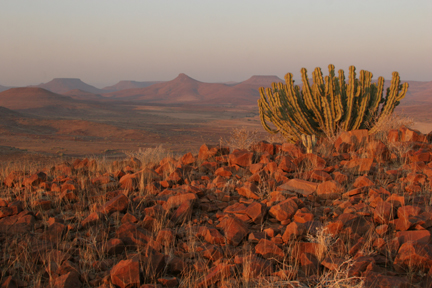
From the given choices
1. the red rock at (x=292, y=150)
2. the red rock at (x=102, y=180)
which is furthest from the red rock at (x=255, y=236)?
the red rock at (x=292, y=150)

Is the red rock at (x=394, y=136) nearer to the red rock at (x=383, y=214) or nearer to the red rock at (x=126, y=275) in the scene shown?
the red rock at (x=383, y=214)

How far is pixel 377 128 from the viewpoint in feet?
30.2

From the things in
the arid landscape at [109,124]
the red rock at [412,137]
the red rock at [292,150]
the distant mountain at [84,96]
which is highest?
the distant mountain at [84,96]

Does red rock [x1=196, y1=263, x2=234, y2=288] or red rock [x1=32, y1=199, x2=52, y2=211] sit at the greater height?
red rock [x1=32, y1=199, x2=52, y2=211]

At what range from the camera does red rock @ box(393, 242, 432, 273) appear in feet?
8.17

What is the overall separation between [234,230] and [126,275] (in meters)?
1.08

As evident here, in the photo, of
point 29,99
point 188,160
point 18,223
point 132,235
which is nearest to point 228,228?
point 132,235

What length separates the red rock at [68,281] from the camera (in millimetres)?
2416

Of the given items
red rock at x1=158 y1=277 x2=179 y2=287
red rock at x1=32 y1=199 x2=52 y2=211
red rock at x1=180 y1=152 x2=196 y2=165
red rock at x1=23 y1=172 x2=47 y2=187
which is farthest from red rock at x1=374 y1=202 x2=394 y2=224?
red rock at x1=23 y1=172 x2=47 y2=187

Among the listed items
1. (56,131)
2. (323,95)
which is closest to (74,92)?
(56,131)

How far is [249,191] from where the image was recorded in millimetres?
4191

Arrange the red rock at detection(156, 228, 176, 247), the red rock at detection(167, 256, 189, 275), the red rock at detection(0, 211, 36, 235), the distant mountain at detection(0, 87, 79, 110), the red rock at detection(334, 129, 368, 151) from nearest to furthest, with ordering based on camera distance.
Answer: the red rock at detection(167, 256, 189, 275) < the red rock at detection(156, 228, 176, 247) < the red rock at detection(0, 211, 36, 235) < the red rock at detection(334, 129, 368, 151) < the distant mountain at detection(0, 87, 79, 110)

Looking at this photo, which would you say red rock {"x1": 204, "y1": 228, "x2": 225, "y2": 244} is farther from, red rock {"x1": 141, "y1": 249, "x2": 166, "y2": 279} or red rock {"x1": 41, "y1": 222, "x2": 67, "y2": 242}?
red rock {"x1": 41, "y1": 222, "x2": 67, "y2": 242}

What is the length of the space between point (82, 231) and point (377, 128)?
827cm
